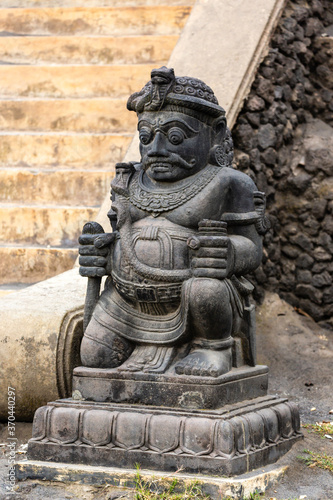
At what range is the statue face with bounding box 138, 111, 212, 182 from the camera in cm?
425

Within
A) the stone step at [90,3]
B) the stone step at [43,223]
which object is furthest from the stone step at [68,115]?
the stone step at [90,3]

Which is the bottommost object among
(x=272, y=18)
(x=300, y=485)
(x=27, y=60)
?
(x=300, y=485)

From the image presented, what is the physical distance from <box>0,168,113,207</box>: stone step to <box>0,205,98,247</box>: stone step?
0.17 metres

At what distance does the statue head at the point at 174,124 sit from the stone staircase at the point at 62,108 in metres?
2.24

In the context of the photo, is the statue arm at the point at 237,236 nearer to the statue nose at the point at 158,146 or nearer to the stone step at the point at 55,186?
the statue nose at the point at 158,146

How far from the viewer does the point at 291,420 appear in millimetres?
4477

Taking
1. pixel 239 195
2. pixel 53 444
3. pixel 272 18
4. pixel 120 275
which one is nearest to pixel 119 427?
pixel 53 444

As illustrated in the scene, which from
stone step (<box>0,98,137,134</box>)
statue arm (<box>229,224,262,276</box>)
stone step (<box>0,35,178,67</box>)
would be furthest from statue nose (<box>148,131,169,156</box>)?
stone step (<box>0,35,178,67</box>)

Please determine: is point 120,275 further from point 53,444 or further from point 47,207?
point 47,207

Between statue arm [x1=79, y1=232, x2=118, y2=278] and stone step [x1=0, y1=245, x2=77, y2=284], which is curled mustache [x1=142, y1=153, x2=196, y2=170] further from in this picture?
stone step [x1=0, y1=245, x2=77, y2=284]

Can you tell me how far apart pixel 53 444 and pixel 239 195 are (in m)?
1.59

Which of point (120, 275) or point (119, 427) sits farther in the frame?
point (120, 275)

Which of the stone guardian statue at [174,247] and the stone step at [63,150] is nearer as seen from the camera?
the stone guardian statue at [174,247]

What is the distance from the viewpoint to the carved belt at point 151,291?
4.11 metres
